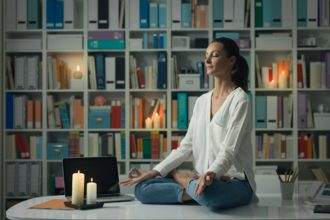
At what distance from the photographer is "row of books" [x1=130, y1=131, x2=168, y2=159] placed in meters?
4.68

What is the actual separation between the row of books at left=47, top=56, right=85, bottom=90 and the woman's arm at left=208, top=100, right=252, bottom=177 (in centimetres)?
248

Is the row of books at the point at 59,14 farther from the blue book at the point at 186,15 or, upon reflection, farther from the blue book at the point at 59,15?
the blue book at the point at 186,15

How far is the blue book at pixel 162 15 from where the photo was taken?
183 inches

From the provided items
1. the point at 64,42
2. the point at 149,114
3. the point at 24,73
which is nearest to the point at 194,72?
the point at 149,114

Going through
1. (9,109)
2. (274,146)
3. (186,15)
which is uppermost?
(186,15)

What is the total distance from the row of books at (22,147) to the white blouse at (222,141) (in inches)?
91.1

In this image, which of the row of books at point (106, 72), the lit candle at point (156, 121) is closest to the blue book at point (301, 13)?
the lit candle at point (156, 121)

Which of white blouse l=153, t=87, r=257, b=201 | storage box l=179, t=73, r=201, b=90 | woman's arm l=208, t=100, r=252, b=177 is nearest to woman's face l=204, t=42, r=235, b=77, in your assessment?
white blouse l=153, t=87, r=257, b=201

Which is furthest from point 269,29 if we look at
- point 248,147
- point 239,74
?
point 248,147

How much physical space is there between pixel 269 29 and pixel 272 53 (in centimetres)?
31

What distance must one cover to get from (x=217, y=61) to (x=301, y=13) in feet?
7.30

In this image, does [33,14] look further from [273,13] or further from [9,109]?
[273,13]

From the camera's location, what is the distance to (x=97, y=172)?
8.57ft

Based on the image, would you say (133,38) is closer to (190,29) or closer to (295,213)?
(190,29)
